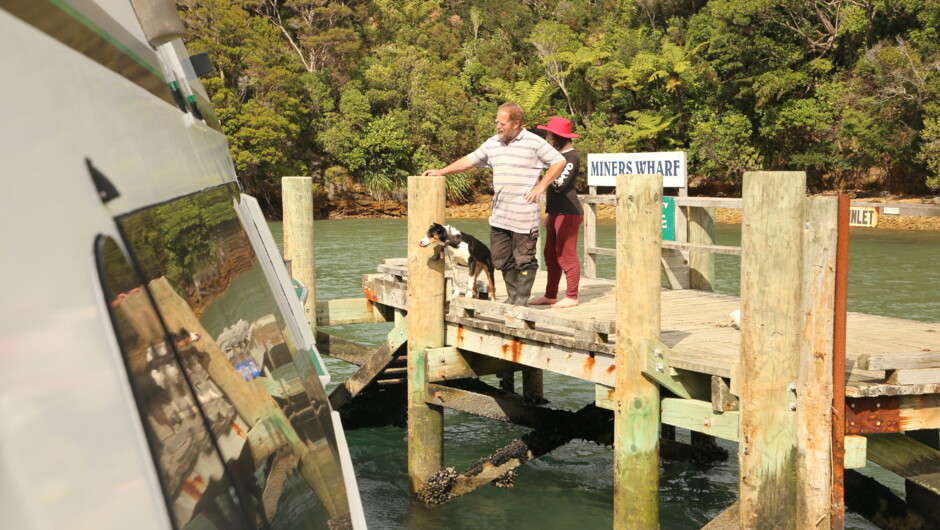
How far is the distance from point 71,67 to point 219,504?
2.13ft

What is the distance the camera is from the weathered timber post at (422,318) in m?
6.80

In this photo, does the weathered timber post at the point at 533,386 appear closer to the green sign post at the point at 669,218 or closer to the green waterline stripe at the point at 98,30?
the green sign post at the point at 669,218

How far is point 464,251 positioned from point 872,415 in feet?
9.95

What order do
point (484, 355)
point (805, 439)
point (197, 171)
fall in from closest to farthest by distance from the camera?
point (197, 171) → point (805, 439) → point (484, 355)

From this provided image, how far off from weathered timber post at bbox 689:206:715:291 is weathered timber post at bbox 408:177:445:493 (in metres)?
2.31

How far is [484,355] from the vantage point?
24.2ft

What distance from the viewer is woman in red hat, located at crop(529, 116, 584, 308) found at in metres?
6.71

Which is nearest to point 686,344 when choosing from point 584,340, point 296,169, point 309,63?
point 584,340

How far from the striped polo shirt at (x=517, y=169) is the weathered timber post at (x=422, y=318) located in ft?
1.43

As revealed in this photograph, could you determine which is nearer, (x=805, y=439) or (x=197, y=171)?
(x=197, y=171)

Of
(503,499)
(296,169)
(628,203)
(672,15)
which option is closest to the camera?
(628,203)

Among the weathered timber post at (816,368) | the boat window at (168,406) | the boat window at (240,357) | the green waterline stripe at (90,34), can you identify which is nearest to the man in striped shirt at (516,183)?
the weathered timber post at (816,368)

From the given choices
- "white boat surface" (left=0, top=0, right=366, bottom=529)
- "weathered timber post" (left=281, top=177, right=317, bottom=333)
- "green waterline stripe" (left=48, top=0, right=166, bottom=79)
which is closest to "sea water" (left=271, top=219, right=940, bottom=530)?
"weathered timber post" (left=281, top=177, right=317, bottom=333)

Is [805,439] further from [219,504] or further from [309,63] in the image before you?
[309,63]
